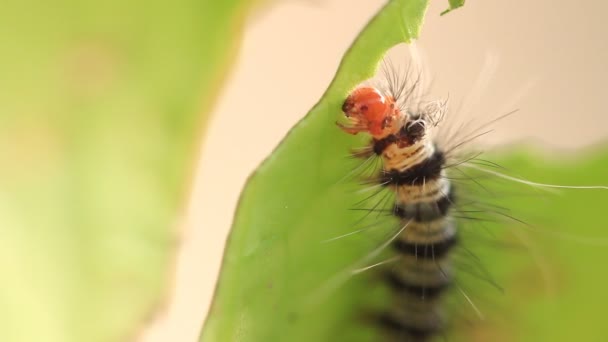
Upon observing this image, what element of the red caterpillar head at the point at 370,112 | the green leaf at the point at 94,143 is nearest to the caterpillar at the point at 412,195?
the red caterpillar head at the point at 370,112

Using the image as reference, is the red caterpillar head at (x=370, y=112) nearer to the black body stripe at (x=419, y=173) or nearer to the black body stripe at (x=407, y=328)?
the black body stripe at (x=419, y=173)

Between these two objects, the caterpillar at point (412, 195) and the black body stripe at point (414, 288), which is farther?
the black body stripe at point (414, 288)

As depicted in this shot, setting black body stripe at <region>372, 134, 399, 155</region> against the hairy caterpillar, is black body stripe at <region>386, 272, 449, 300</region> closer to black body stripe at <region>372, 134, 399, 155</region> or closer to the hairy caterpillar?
the hairy caterpillar

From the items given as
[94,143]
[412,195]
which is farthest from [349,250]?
[94,143]

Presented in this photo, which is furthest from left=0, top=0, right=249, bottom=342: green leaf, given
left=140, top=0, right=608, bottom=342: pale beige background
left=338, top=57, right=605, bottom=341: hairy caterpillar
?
left=338, top=57, right=605, bottom=341: hairy caterpillar

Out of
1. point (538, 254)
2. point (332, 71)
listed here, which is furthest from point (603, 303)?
point (332, 71)

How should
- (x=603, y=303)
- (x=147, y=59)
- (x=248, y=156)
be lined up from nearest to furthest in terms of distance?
1. (x=147, y=59)
2. (x=248, y=156)
3. (x=603, y=303)

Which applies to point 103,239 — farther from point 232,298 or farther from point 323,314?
point 323,314
